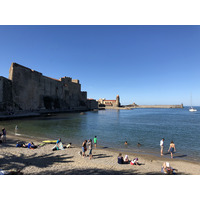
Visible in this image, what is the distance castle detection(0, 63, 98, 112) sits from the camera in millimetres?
35406

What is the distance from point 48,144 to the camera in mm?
11422

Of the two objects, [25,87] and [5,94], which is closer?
[5,94]

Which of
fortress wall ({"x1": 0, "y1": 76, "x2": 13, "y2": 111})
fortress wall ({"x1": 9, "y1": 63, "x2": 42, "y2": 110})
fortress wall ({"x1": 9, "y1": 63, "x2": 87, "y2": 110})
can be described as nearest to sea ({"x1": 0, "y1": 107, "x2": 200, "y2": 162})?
fortress wall ({"x1": 0, "y1": 76, "x2": 13, "y2": 111})

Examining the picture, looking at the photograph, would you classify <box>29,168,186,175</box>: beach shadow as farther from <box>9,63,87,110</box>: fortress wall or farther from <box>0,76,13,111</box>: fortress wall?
<box>9,63,87,110</box>: fortress wall

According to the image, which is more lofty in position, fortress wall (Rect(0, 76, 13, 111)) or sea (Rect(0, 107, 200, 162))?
fortress wall (Rect(0, 76, 13, 111))

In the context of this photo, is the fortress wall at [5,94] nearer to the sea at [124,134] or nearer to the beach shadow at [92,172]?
the sea at [124,134]

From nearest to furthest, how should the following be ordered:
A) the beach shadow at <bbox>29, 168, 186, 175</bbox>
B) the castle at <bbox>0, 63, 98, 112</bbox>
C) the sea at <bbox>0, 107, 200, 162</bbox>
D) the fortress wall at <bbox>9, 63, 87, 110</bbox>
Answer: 1. the beach shadow at <bbox>29, 168, 186, 175</bbox>
2. the sea at <bbox>0, 107, 200, 162</bbox>
3. the castle at <bbox>0, 63, 98, 112</bbox>
4. the fortress wall at <bbox>9, 63, 87, 110</bbox>

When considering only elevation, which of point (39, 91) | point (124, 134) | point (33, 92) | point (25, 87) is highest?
point (25, 87)

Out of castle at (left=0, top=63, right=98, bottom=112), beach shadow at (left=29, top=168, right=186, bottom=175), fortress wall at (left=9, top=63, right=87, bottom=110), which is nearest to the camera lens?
beach shadow at (left=29, top=168, right=186, bottom=175)

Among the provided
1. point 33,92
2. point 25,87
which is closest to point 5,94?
point 25,87

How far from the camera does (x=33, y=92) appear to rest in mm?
46969

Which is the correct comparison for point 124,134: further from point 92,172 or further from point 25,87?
point 25,87

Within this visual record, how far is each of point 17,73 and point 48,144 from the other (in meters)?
36.6

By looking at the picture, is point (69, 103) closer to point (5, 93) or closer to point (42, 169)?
point (5, 93)
